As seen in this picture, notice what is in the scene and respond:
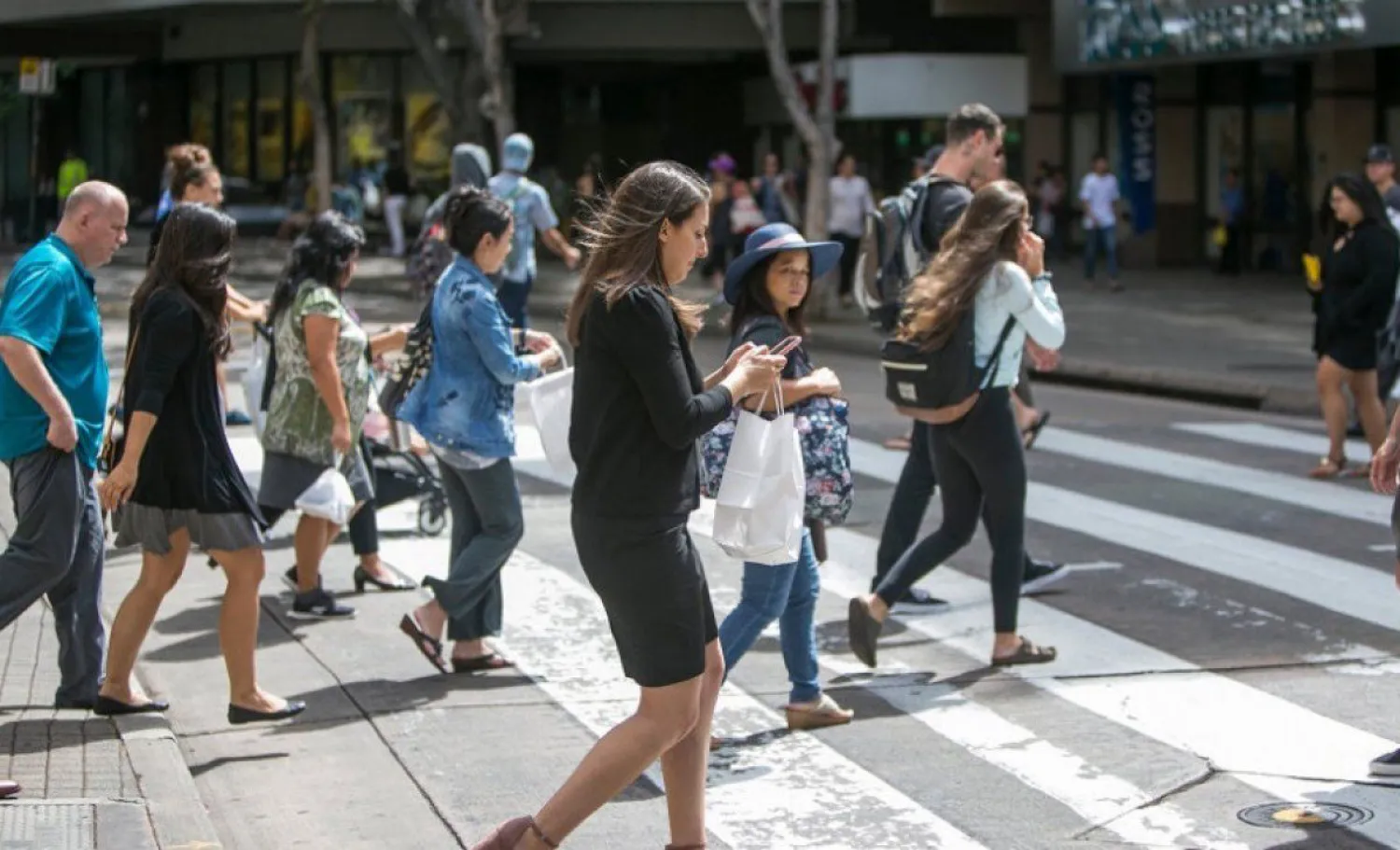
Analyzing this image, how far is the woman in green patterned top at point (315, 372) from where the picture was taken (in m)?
8.62

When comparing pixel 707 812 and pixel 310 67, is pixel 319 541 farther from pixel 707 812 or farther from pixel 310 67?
pixel 310 67

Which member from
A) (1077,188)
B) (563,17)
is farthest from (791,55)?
(1077,188)

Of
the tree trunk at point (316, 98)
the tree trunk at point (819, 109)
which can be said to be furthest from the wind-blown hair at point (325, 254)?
the tree trunk at point (316, 98)

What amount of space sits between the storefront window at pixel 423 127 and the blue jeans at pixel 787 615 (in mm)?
35653

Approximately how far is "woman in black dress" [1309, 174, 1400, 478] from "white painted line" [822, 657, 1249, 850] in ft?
18.4

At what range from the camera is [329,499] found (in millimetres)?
8828

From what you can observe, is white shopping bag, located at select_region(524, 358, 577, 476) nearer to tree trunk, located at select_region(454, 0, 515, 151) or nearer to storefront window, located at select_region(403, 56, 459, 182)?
tree trunk, located at select_region(454, 0, 515, 151)

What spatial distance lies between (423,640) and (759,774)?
5.75 feet

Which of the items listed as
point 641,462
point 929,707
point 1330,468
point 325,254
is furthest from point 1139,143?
point 641,462

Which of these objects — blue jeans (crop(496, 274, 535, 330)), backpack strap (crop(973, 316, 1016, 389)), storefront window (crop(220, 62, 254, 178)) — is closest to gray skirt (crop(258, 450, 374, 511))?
backpack strap (crop(973, 316, 1016, 389))

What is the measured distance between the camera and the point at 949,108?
35531 mm

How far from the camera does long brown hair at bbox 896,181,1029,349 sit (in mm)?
8164

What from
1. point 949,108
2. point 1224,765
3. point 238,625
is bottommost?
point 1224,765

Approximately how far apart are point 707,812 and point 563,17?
34.6m
